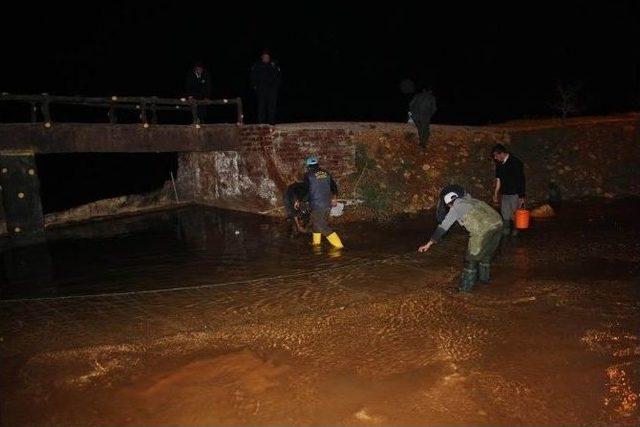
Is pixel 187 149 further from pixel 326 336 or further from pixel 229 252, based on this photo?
pixel 326 336

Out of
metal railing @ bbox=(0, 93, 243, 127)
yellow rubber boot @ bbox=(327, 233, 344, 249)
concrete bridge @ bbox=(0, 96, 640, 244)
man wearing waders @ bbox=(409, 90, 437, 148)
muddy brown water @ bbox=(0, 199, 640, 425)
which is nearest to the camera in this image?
muddy brown water @ bbox=(0, 199, 640, 425)

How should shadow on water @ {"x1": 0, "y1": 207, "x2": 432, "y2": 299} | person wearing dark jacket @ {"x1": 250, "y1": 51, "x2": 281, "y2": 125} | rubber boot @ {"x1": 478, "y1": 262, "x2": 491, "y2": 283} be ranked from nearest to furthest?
rubber boot @ {"x1": 478, "y1": 262, "x2": 491, "y2": 283} < shadow on water @ {"x1": 0, "y1": 207, "x2": 432, "y2": 299} < person wearing dark jacket @ {"x1": 250, "y1": 51, "x2": 281, "y2": 125}

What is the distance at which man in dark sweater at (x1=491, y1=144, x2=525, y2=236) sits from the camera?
29.0 feet

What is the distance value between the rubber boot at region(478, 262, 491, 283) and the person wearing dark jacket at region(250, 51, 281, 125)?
7246 mm

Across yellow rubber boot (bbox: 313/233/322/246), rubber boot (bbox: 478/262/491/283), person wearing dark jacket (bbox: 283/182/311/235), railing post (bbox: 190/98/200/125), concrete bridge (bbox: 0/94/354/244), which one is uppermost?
railing post (bbox: 190/98/200/125)

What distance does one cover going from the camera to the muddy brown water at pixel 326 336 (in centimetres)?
431

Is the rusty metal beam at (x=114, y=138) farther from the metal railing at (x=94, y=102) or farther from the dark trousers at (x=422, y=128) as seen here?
the dark trousers at (x=422, y=128)

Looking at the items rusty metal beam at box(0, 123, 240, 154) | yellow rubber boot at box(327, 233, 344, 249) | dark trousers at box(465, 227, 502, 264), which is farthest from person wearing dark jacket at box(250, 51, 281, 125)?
dark trousers at box(465, 227, 502, 264)

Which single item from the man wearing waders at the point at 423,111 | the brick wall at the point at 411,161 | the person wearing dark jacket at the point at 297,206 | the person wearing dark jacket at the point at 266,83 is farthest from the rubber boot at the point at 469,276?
the person wearing dark jacket at the point at 266,83

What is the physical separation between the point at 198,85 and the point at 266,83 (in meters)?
2.08

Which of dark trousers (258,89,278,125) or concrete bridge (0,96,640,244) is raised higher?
dark trousers (258,89,278,125)

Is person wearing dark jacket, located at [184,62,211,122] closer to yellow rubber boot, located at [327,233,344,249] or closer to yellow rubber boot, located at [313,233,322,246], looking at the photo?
yellow rubber boot, located at [313,233,322,246]

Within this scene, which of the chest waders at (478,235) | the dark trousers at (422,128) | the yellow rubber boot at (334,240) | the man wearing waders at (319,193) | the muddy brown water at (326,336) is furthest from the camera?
the dark trousers at (422,128)

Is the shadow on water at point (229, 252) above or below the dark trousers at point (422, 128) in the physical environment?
below
